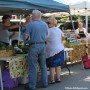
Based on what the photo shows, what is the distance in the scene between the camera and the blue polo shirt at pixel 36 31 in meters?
7.86

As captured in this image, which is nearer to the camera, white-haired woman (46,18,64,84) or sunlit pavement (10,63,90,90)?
sunlit pavement (10,63,90,90)

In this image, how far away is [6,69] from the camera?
8570 millimetres

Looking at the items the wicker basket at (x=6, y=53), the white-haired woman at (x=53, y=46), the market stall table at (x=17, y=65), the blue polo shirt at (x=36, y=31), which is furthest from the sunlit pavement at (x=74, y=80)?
the blue polo shirt at (x=36, y=31)

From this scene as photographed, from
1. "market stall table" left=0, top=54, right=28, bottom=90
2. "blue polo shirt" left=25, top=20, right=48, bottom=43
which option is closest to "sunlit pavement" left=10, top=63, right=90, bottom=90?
"market stall table" left=0, top=54, right=28, bottom=90

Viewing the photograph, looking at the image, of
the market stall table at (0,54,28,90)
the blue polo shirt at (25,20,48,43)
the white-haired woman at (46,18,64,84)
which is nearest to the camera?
the market stall table at (0,54,28,90)

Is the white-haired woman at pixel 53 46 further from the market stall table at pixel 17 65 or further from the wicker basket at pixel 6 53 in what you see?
the wicker basket at pixel 6 53

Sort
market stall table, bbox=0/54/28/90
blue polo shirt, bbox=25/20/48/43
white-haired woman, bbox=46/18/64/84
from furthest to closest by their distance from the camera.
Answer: white-haired woman, bbox=46/18/64/84 < blue polo shirt, bbox=25/20/48/43 < market stall table, bbox=0/54/28/90

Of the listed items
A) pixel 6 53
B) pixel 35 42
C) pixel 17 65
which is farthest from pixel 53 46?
pixel 6 53

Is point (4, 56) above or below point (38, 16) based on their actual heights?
below

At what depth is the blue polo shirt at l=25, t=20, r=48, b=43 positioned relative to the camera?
25.8ft

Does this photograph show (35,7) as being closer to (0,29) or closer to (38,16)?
(38,16)

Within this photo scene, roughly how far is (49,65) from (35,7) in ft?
5.46

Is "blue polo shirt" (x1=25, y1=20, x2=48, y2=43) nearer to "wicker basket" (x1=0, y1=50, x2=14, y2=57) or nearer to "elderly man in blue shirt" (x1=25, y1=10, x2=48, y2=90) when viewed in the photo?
"elderly man in blue shirt" (x1=25, y1=10, x2=48, y2=90)

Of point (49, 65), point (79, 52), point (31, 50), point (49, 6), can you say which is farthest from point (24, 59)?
point (79, 52)
